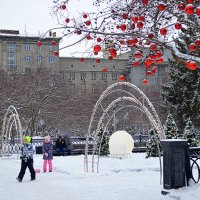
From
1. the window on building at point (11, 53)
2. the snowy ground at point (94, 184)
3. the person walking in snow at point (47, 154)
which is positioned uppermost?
the window on building at point (11, 53)

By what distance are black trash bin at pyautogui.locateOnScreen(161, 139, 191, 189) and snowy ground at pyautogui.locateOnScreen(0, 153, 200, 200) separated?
A: 22 cm

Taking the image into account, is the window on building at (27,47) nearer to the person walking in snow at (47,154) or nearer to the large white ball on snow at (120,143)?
the large white ball on snow at (120,143)

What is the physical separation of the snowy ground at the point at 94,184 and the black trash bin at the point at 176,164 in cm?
22

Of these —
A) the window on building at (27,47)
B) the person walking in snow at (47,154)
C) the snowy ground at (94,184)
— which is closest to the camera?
the snowy ground at (94,184)

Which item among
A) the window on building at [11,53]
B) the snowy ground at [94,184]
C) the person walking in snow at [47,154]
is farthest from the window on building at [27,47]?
the person walking in snow at [47,154]

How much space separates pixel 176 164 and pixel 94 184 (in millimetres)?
3707

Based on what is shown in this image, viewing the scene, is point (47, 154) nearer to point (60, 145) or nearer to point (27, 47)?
point (60, 145)

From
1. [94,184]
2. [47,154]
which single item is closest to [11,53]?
[47,154]

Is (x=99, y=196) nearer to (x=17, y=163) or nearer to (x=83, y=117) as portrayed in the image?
(x=17, y=163)

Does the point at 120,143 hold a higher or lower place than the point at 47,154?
higher

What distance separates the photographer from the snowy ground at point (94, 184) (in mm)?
10023

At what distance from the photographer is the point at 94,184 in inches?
486

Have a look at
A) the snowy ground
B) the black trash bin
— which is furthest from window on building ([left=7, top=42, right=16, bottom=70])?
the black trash bin

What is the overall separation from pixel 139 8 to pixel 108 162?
12318mm
